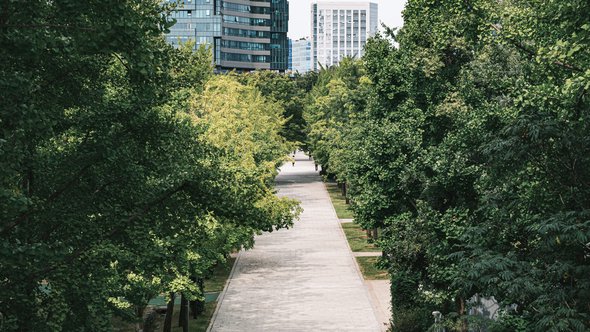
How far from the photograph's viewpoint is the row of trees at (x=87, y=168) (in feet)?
36.4

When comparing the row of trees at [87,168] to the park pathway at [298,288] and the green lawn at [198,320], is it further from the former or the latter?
the park pathway at [298,288]

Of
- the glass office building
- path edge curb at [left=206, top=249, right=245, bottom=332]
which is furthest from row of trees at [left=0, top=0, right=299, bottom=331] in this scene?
the glass office building

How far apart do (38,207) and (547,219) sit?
7.88 m

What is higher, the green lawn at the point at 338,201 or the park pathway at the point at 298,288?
the green lawn at the point at 338,201

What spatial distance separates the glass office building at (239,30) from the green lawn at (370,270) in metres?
120

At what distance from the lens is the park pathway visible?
2923 cm

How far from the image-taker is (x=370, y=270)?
130 ft

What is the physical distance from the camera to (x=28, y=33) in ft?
35.9

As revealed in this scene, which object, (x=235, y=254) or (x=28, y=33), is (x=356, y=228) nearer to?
(x=235, y=254)

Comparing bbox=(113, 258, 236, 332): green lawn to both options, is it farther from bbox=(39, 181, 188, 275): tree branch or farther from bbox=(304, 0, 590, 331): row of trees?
bbox=(39, 181, 188, 275): tree branch

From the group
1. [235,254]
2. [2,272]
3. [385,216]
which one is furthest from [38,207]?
[235,254]

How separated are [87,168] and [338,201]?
184 ft

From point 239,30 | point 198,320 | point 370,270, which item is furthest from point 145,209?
point 239,30

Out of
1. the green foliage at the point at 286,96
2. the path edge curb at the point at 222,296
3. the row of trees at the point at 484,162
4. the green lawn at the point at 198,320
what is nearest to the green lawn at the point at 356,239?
the path edge curb at the point at 222,296
